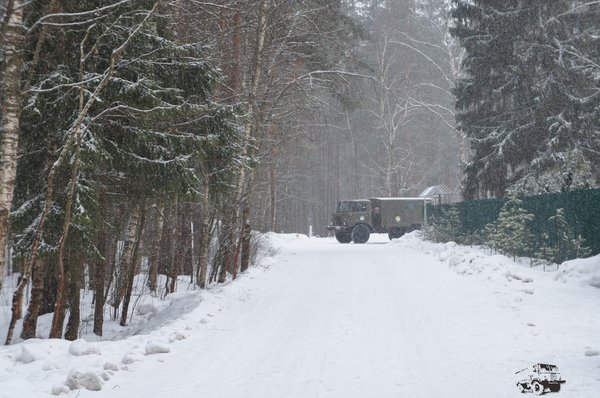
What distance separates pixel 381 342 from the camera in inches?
261

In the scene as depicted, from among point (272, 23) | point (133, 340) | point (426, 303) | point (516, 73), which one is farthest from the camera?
point (516, 73)

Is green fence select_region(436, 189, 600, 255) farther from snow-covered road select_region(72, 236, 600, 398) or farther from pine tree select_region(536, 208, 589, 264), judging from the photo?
snow-covered road select_region(72, 236, 600, 398)

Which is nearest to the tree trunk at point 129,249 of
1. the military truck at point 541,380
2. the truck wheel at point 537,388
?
the military truck at point 541,380

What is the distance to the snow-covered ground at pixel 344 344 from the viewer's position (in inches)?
192

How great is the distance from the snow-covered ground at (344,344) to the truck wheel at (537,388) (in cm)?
17

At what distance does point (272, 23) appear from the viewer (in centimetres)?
1433

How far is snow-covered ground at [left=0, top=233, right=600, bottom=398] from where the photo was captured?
4.87 metres

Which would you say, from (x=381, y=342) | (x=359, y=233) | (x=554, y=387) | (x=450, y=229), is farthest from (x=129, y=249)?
(x=359, y=233)

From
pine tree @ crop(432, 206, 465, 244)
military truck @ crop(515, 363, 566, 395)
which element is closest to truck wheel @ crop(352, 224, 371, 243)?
pine tree @ crop(432, 206, 465, 244)

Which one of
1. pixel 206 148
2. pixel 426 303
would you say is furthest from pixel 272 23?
pixel 426 303

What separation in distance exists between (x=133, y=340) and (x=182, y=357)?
0.98m

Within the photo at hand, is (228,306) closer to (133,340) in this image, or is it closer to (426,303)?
(133,340)

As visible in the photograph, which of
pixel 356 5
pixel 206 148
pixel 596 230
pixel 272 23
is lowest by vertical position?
pixel 596 230

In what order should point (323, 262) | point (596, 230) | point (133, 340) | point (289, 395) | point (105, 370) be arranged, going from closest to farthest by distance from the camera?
point (289, 395)
point (105, 370)
point (133, 340)
point (596, 230)
point (323, 262)
